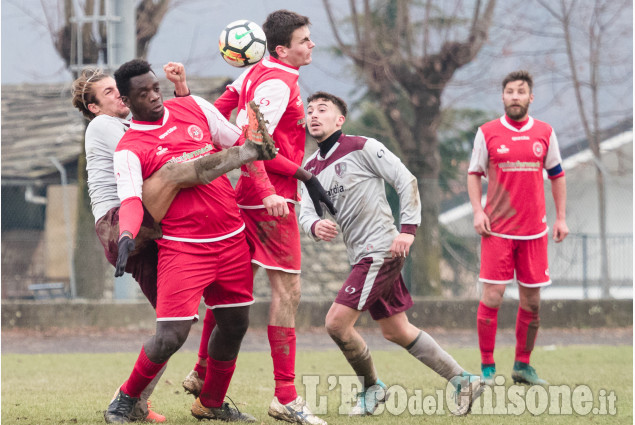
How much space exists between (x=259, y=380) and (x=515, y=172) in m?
2.93

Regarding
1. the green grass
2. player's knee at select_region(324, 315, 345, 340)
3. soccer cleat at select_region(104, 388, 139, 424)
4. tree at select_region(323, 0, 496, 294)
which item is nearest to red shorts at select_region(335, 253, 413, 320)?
player's knee at select_region(324, 315, 345, 340)

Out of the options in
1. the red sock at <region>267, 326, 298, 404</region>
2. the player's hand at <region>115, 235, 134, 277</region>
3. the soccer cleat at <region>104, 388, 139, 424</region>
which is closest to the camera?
the player's hand at <region>115, 235, 134, 277</region>

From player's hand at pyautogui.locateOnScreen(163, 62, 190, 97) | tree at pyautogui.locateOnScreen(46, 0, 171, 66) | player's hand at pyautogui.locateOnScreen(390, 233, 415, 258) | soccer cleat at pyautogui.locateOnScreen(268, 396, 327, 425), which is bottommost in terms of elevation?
soccer cleat at pyautogui.locateOnScreen(268, 396, 327, 425)

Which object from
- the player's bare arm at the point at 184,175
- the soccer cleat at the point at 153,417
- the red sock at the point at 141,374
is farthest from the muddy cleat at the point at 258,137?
the soccer cleat at the point at 153,417

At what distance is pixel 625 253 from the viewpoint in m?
14.1

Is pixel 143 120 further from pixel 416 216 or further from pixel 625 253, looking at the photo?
pixel 625 253

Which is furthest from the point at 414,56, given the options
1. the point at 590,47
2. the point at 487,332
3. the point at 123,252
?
the point at 123,252

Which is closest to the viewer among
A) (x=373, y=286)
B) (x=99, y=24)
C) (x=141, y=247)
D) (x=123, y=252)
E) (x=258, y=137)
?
(x=123, y=252)

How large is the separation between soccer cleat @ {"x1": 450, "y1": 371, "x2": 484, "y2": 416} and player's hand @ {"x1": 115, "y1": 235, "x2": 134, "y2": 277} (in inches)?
95.8

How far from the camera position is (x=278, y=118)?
554cm

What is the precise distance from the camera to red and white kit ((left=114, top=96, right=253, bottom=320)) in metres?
5.18

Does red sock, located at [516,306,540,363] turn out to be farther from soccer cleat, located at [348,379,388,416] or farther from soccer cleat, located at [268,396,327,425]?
soccer cleat, located at [268,396,327,425]

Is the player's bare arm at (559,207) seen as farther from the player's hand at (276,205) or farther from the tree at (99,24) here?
the tree at (99,24)

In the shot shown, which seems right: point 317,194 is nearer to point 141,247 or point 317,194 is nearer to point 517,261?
point 141,247
